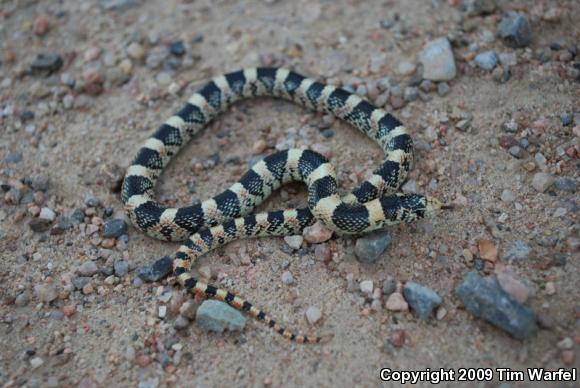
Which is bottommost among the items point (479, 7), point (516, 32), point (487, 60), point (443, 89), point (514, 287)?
point (514, 287)

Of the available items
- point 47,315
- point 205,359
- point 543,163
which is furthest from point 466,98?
point 47,315

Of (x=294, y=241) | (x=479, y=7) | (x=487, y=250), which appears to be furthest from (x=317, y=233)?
(x=479, y=7)

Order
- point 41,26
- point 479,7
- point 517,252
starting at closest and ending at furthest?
point 517,252 < point 479,7 < point 41,26

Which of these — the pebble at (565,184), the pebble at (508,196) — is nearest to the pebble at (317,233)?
the pebble at (508,196)

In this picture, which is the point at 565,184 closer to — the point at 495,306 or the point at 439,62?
the point at 495,306

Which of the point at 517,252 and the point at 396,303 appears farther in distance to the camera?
the point at 517,252

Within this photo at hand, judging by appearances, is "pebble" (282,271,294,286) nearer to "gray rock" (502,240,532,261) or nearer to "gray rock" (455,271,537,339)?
"gray rock" (455,271,537,339)

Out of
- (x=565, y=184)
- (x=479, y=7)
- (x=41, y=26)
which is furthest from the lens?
(x=41, y=26)

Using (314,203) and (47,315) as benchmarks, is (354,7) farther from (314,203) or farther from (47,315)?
(47,315)

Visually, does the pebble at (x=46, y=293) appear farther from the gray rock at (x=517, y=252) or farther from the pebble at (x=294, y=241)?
the gray rock at (x=517, y=252)
